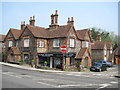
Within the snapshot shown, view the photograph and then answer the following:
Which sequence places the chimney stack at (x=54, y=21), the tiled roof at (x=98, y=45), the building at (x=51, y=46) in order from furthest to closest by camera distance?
the tiled roof at (x=98, y=45), the chimney stack at (x=54, y=21), the building at (x=51, y=46)

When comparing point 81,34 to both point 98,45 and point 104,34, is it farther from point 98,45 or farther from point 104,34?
point 104,34

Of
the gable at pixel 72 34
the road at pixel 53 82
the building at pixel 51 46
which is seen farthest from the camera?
the gable at pixel 72 34

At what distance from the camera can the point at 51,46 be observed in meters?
32.7

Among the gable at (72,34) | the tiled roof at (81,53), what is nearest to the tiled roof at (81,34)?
the gable at (72,34)

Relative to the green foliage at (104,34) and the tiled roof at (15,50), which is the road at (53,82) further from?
the green foliage at (104,34)

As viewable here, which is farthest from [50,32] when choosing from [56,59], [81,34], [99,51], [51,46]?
[99,51]

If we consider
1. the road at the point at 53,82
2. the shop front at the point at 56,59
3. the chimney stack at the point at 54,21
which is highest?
the chimney stack at the point at 54,21

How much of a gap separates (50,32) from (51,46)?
3483 millimetres

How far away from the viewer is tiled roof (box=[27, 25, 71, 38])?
3150 cm

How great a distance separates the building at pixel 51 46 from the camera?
31.0 metres

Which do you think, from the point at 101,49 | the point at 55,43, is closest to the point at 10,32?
the point at 55,43

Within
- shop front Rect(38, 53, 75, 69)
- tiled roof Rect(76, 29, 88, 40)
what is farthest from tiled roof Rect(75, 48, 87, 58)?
tiled roof Rect(76, 29, 88, 40)

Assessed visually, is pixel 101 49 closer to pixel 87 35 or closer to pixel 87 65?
pixel 87 35

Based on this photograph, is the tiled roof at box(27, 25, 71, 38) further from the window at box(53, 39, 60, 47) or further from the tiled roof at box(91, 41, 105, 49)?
the tiled roof at box(91, 41, 105, 49)
